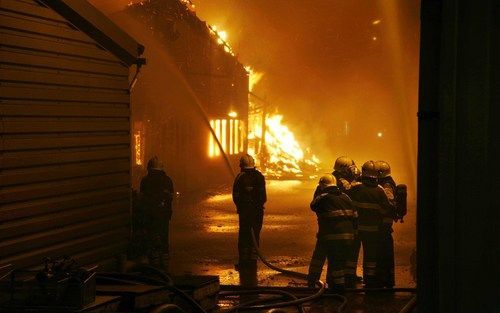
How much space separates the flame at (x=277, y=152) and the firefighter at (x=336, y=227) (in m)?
21.0

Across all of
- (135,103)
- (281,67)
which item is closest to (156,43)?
(135,103)

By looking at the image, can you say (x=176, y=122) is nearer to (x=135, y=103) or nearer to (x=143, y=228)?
(x=135, y=103)

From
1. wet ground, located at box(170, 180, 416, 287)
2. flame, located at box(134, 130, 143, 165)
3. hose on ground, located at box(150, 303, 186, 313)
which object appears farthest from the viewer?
flame, located at box(134, 130, 143, 165)

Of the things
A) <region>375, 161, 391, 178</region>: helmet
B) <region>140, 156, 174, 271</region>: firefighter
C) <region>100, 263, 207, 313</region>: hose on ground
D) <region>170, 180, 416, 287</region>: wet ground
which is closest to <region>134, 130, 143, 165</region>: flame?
<region>170, 180, 416, 287</region>: wet ground

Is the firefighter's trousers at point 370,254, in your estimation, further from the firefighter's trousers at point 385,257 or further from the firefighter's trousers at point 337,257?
the firefighter's trousers at point 337,257

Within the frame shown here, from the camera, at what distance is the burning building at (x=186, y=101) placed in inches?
901

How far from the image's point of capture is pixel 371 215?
9.27 m

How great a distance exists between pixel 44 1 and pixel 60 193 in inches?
85.5

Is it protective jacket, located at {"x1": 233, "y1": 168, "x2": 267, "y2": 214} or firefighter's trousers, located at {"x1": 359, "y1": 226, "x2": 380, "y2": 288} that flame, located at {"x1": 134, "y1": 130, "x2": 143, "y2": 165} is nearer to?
protective jacket, located at {"x1": 233, "y1": 168, "x2": 267, "y2": 214}

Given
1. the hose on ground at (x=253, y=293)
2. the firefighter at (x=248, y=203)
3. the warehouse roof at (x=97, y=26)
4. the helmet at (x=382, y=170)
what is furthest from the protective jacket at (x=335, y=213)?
the warehouse roof at (x=97, y=26)

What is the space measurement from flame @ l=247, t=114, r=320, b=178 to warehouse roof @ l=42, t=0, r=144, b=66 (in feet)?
69.6

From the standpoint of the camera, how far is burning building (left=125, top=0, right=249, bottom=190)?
901 inches

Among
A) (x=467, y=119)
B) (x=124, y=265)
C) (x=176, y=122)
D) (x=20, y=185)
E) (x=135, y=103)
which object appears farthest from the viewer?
(x=176, y=122)

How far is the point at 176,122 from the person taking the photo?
24.3 m
